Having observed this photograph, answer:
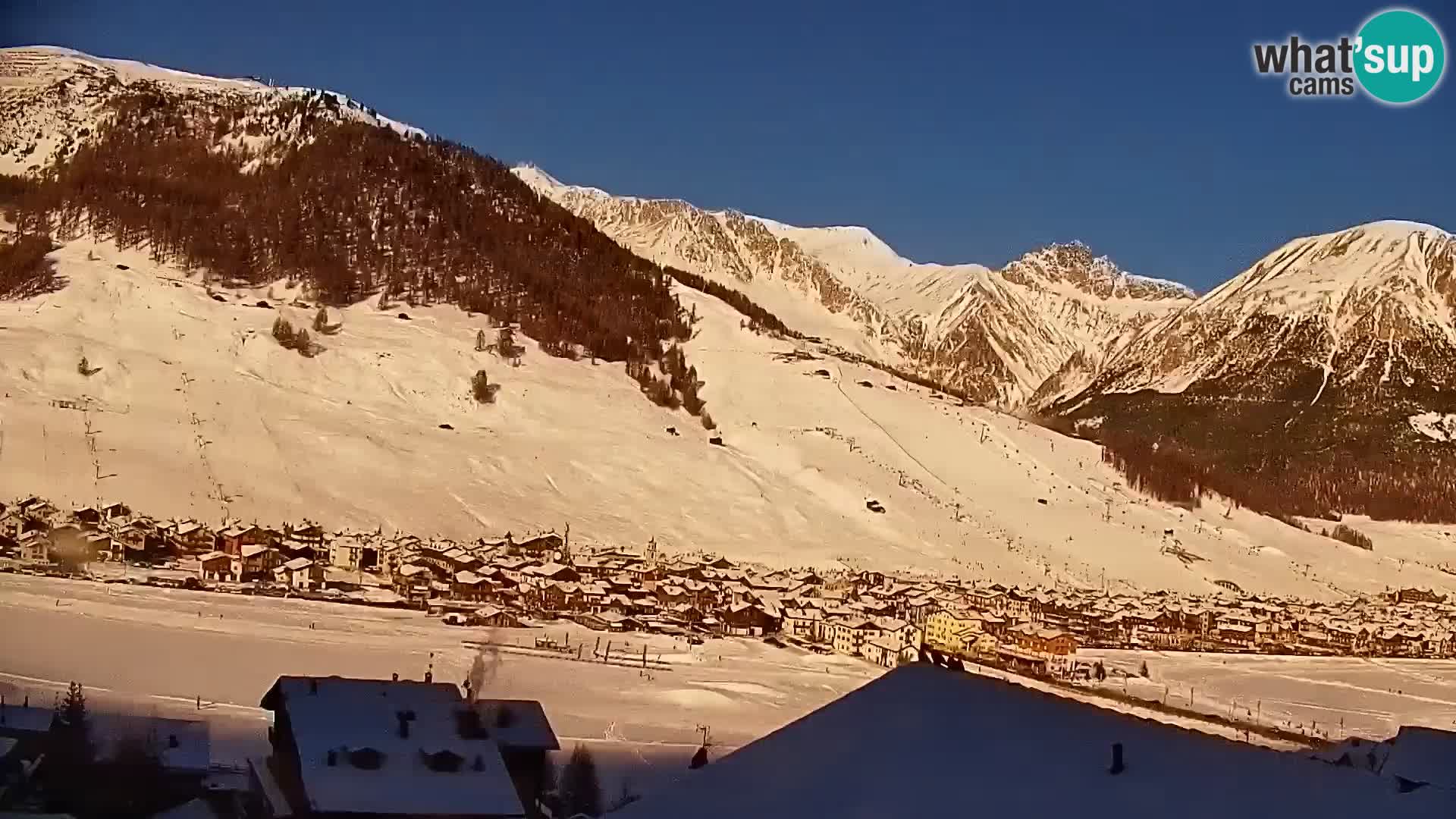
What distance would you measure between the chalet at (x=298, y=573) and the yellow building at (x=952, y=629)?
4.91 meters

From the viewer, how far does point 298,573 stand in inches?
502

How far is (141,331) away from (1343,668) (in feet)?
48.5

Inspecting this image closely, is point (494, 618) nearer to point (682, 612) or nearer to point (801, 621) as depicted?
point (682, 612)

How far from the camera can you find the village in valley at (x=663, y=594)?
12.1 metres

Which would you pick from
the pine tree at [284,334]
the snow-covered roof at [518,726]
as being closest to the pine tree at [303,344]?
the pine tree at [284,334]

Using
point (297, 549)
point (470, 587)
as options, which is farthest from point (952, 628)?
point (297, 549)

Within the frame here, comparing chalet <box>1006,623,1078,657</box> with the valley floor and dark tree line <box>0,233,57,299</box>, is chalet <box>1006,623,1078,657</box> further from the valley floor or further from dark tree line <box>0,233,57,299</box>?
dark tree line <box>0,233,57,299</box>

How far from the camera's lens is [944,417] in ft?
79.3

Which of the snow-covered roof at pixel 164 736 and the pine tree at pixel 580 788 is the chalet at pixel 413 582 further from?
the pine tree at pixel 580 788

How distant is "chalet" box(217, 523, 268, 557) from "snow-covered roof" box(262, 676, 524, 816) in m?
7.08

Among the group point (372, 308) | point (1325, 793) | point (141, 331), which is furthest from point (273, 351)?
point (1325, 793)

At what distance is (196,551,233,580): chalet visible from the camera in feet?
40.8

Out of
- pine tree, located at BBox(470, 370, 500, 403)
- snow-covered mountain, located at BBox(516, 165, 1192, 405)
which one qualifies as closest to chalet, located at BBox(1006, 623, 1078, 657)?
pine tree, located at BBox(470, 370, 500, 403)

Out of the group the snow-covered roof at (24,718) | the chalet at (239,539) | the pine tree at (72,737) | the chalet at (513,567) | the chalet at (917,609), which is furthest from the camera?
the chalet at (513,567)
